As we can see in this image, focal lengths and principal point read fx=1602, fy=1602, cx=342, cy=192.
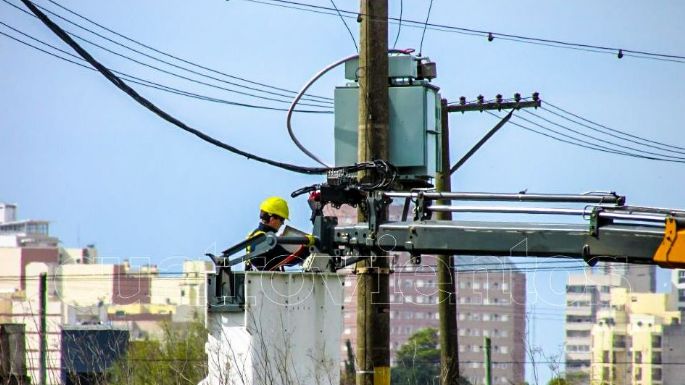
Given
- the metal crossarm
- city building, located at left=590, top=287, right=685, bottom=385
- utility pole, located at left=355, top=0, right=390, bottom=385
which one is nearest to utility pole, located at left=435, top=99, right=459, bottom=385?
utility pole, located at left=355, top=0, right=390, bottom=385

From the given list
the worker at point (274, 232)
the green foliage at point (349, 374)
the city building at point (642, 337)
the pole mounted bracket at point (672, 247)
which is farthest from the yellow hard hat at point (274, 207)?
the city building at point (642, 337)

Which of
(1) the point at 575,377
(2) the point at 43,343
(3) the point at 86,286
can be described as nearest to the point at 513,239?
(2) the point at 43,343

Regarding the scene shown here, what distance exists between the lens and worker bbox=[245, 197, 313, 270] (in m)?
15.7

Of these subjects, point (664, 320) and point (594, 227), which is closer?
point (594, 227)

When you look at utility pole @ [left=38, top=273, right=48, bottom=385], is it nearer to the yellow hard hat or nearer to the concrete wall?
the yellow hard hat

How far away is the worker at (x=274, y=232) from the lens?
15695 mm

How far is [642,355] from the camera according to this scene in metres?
160

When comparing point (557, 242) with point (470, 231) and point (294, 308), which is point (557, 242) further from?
point (294, 308)

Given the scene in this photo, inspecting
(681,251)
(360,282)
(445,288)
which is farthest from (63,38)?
(445,288)

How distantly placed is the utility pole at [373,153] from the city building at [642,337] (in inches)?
4688

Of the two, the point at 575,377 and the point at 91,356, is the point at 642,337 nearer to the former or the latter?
the point at 575,377

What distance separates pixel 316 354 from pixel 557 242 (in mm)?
2427

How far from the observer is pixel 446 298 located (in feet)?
78.6

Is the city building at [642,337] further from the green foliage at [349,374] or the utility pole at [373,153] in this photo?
the utility pole at [373,153]
